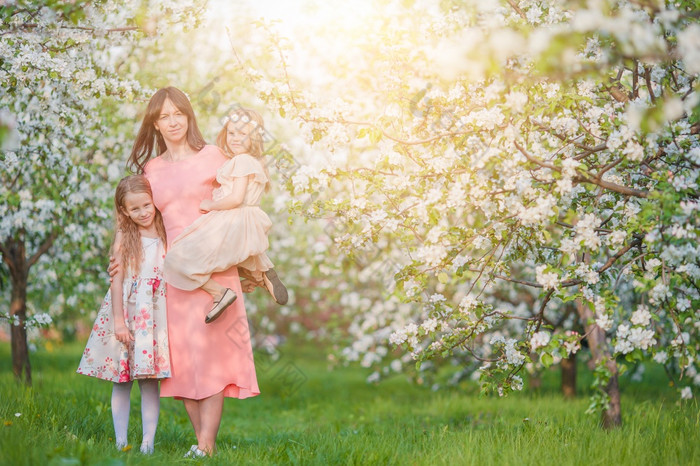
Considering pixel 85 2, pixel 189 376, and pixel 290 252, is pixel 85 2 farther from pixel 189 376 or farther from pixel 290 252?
pixel 290 252

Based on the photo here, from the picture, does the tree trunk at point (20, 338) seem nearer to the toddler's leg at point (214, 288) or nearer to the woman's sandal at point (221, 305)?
the toddler's leg at point (214, 288)

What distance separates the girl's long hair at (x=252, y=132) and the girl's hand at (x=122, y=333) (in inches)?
52.7

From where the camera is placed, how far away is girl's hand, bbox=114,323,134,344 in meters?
4.40

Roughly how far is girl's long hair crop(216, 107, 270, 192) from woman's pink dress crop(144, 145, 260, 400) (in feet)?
0.40

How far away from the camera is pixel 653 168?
3.85m

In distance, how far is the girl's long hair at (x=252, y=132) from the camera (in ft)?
15.1

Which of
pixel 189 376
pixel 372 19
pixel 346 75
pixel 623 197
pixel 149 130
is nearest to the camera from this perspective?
pixel 623 197

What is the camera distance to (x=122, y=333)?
440cm

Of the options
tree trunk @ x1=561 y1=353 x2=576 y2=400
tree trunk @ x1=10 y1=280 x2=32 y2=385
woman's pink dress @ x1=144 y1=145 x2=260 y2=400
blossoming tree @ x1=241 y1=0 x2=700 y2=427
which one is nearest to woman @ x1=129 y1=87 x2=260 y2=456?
woman's pink dress @ x1=144 y1=145 x2=260 y2=400

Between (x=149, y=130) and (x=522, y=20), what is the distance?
2708 mm

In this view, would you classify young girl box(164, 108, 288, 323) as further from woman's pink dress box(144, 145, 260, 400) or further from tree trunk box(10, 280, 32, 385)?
tree trunk box(10, 280, 32, 385)

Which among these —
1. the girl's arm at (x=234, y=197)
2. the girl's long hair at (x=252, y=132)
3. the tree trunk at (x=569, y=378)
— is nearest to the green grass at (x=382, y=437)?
the tree trunk at (x=569, y=378)

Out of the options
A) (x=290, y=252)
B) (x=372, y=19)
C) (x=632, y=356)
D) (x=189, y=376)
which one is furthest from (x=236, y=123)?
(x=290, y=252)

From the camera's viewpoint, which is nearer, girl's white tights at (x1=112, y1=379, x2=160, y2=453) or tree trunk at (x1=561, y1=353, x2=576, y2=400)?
girl's white tights at (x1=112, y1=379, x2=160, y2=453)
